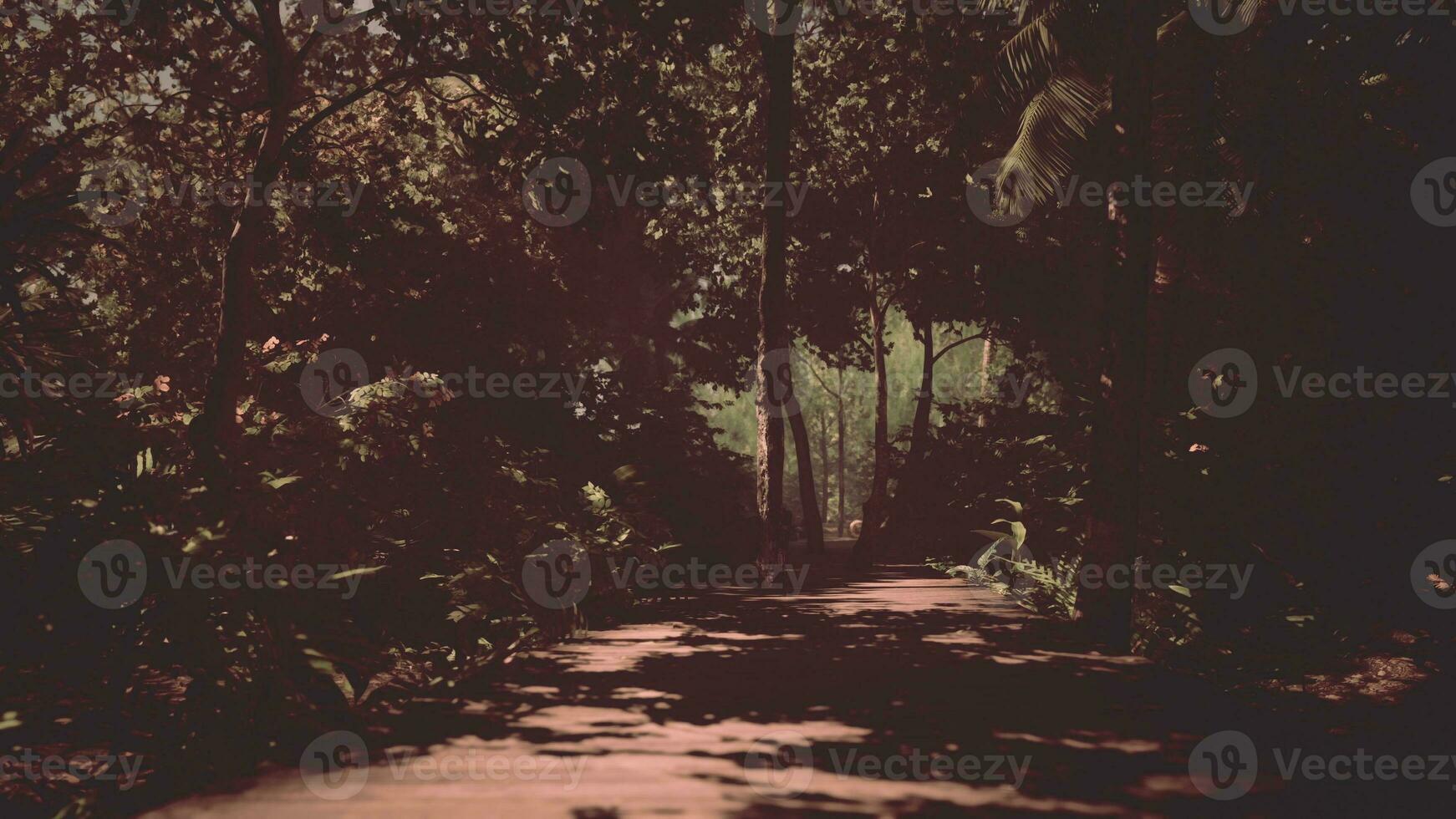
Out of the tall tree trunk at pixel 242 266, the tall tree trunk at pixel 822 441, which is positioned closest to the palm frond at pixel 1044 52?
the tall tree trunk at pixel 242 266

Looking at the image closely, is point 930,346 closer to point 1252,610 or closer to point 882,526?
point 882,526

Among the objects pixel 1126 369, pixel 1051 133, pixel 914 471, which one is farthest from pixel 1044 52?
pixel 914 471

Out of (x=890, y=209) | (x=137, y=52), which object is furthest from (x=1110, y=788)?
(x=890, y=209)

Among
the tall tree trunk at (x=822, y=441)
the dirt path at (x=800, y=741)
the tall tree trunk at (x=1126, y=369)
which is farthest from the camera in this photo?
the tall tree trunk at (x=822, y=441)

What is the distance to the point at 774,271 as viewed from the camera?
51.6 ft

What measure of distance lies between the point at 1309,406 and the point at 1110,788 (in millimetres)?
8285

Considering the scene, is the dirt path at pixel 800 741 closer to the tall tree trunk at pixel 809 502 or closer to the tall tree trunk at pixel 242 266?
the tall tree trunk at pixel 242 266

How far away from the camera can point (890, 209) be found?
24047 millimetres

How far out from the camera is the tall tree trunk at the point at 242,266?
10336mm

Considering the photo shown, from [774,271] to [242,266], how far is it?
8.10m

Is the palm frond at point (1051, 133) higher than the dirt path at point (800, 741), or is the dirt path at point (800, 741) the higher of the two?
the palm frond at point (1051, 133)

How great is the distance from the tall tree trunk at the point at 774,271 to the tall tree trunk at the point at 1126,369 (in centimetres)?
684

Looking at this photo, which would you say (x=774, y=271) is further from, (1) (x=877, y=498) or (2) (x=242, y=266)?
(1) (x=877, y=498)

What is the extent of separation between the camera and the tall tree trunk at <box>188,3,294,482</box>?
10.3 m
